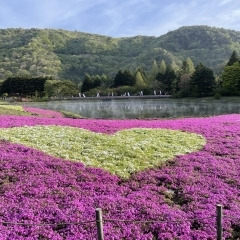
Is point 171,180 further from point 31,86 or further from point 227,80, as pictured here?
point 31,86

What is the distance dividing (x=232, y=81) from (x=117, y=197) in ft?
233

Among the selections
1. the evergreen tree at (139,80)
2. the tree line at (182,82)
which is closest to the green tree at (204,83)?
the tree line at (182,82)

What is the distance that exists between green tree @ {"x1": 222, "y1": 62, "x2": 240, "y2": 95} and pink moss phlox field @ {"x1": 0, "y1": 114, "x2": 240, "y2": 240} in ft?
206

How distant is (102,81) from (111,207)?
118 m

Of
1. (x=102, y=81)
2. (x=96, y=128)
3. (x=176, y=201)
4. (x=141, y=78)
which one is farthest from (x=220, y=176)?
(x=102, y=81)

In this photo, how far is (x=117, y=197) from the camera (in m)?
10.3

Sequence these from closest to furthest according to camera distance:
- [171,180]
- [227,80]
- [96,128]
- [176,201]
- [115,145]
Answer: [176,201], [171,180], [115,145], [96,128], [227,80]

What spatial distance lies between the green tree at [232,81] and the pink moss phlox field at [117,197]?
206 feet

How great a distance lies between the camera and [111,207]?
9.57 m

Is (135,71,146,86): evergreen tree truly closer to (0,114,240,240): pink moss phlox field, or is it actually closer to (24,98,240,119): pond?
(24,98,240,119): pond

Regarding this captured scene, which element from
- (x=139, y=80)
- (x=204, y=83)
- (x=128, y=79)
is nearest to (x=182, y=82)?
(x=204, y=83)

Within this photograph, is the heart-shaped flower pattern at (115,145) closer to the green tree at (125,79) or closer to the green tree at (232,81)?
the green tree at (232,81)

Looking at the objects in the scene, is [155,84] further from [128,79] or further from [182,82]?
[128,79]

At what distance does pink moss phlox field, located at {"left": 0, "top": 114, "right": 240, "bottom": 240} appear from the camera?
8.33 meters
